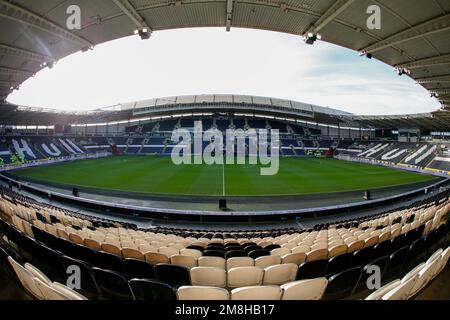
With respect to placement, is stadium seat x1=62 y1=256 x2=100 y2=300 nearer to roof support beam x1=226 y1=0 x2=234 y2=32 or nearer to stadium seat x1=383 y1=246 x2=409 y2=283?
stadium seat x1=383 y1=246 x2=409 y2=283

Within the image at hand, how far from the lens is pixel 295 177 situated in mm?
30266

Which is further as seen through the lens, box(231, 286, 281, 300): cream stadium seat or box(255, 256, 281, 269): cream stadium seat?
box(255, 256, 281, 269): cream stadium seat

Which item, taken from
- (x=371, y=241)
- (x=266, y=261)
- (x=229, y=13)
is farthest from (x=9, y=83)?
(x=371, y=241)

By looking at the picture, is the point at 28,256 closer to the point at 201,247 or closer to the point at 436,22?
the point at 201,247

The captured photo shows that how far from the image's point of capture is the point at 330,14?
8.37 meters

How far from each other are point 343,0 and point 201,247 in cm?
902

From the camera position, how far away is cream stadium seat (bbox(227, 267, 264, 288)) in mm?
4062

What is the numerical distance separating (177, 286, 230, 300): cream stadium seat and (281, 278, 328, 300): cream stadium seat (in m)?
0.78

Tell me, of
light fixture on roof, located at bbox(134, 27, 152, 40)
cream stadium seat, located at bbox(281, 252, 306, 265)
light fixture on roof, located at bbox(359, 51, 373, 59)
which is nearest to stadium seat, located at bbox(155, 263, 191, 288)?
cream stadium seat, located at bbox(281, 252, 306, 265)

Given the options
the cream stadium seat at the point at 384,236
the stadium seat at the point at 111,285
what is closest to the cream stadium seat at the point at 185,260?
the stadium seat at the point at 111,285

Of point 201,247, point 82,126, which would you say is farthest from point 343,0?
point 82,126

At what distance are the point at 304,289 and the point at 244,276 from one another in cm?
118

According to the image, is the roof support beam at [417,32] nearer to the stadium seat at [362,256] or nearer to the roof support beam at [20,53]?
the stadium seat at [362,256]

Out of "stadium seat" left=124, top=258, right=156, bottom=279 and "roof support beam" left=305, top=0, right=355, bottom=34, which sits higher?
"roof support beam" left=305, top=0, right=355, bottom=34
